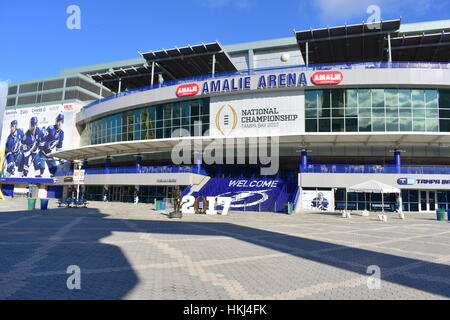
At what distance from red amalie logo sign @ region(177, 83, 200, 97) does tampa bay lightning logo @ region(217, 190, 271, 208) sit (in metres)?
13.1

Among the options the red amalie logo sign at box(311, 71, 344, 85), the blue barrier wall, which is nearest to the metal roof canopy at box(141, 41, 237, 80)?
the red amalie logo sign at box(311, 71, 344, 85)

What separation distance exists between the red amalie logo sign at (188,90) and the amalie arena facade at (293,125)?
0.12 metres

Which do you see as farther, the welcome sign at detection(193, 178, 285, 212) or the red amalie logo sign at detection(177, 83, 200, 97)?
the red amalie logo sign at detection(177, 83, 200, 97)

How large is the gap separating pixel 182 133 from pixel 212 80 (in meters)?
7.58

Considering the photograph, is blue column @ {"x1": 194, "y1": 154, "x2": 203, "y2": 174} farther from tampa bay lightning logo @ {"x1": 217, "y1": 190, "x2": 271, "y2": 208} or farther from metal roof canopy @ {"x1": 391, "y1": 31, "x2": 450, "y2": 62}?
metal roof canopy @ {"x1": 391, "y1": 31, "x2": 450, "y2": 62}

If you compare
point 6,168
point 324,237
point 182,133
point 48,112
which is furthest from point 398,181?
point 6,168

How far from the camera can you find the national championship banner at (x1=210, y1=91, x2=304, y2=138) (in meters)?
34.8

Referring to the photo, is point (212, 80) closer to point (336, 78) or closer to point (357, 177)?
point (336, 78)

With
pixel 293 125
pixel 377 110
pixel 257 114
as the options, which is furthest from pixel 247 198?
pixel 377 110

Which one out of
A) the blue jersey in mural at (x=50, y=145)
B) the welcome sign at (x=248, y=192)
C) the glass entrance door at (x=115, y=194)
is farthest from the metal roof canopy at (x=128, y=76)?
the welcome sign at (x=248, y=192)

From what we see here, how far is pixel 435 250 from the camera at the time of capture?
11.3 metres

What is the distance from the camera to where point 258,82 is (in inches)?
1387

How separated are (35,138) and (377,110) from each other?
197ft

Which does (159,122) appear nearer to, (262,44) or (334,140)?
(334,140)
